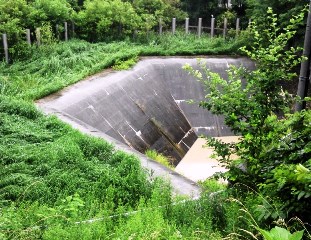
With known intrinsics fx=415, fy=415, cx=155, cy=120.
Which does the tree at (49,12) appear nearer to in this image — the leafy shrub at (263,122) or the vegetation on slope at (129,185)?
the vegetation on slope at (129,185)

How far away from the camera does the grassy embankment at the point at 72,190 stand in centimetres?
380

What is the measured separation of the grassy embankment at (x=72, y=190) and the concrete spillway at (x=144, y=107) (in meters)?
0.78

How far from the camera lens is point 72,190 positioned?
535 cm

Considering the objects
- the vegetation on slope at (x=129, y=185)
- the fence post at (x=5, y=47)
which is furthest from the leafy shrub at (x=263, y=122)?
the fence post at (x=5, y=47)

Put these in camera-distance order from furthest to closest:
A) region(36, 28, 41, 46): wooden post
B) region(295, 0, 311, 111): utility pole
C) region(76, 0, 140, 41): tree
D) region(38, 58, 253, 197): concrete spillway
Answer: region(76, 0, 140, 41): tree < region(36, 28, 41, 46): wooden post < region(38, 58, 253, 197): concrete spillway < region(295, 0, 311, 111): utility pole

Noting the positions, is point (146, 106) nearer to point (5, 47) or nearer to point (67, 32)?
point (5, 47)

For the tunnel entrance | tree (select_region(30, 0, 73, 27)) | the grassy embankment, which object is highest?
tree (select_region(30, 0, 73, 27))

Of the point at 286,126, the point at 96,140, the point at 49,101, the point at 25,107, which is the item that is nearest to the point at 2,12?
the point at 49,101

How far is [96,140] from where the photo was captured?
21.8ft

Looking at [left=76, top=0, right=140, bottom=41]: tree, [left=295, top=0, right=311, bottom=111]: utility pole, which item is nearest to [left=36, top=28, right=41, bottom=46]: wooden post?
[left=76, top=0, right=140, bottom=41]: tree

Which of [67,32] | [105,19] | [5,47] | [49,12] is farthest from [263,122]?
[67,32]

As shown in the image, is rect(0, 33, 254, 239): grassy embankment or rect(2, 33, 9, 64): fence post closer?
rect(0, 33, 254, 239): grassy embankment

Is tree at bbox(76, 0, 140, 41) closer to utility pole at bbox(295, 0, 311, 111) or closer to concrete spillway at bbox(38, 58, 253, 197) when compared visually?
concrete spillway at bbox(38, 58, 253, 197)

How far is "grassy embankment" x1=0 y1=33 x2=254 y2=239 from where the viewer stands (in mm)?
3801
